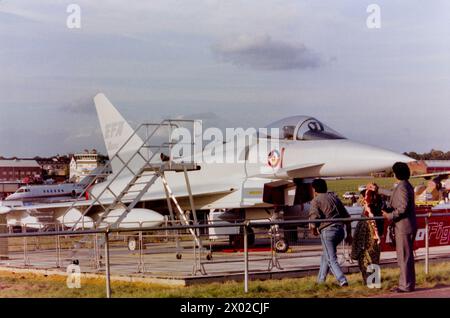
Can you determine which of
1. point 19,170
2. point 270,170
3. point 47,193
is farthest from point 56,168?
point 270,170

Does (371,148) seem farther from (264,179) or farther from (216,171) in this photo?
(216,171)

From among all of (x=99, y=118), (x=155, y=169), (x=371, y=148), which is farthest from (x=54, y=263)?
(x=99, y=118)

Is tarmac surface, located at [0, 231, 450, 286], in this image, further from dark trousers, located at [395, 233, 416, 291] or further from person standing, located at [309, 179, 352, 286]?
dark trousers, located at [395, 233, 416, 291]

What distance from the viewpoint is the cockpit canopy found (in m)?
18.0

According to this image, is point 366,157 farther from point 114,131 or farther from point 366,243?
point 114,131

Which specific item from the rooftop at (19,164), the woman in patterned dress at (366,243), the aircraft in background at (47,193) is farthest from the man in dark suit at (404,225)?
the rooftop at (19,164)

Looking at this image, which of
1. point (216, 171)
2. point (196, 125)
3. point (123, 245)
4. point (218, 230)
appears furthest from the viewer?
point (123, 245)

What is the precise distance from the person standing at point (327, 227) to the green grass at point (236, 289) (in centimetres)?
23

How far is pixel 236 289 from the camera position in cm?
1022

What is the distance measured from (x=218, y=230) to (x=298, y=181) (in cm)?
243

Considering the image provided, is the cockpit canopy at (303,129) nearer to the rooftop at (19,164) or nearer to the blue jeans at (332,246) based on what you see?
the blue jeans at (332,246)

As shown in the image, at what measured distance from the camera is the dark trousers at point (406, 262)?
32.3 ft

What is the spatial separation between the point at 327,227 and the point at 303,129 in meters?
8.07
